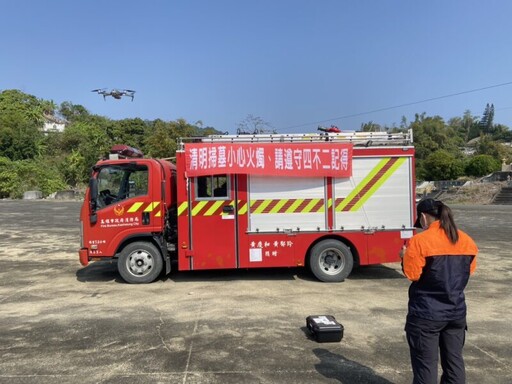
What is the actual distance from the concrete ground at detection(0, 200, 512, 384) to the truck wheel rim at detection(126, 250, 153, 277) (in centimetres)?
32

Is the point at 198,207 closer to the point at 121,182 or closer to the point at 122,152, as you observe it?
the point at 121,182

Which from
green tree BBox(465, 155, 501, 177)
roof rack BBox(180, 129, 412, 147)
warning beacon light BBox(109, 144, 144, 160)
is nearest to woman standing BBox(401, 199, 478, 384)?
roof rack BBox(180, 129, 412, 147)

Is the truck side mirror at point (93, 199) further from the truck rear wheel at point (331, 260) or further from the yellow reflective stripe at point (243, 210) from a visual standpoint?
the truck rear wheel at point (331, 260)

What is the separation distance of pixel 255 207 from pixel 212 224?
2.75 ft

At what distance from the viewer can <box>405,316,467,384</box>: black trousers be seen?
329cm

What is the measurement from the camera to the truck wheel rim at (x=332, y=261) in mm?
8484

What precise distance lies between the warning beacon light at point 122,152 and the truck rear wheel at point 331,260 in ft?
13.0

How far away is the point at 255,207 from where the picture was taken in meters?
8.35

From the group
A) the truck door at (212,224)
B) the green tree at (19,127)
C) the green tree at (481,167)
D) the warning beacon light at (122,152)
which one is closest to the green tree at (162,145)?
the green tree at (19,127)

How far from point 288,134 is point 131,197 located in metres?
3.12

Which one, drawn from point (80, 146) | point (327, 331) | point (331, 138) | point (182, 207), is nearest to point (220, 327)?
point (327, 331)

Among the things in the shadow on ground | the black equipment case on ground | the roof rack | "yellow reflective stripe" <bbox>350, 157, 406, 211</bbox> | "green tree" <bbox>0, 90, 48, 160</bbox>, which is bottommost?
the shadow on ground

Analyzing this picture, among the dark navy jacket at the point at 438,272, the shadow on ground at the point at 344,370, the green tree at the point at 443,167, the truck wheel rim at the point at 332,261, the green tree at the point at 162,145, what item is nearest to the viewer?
the dark navy jacket at the point at 438,272

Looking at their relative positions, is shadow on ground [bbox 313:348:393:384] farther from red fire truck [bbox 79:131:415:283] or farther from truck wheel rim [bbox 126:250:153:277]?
truck wheel rim [bbox 126:250:153:277]
